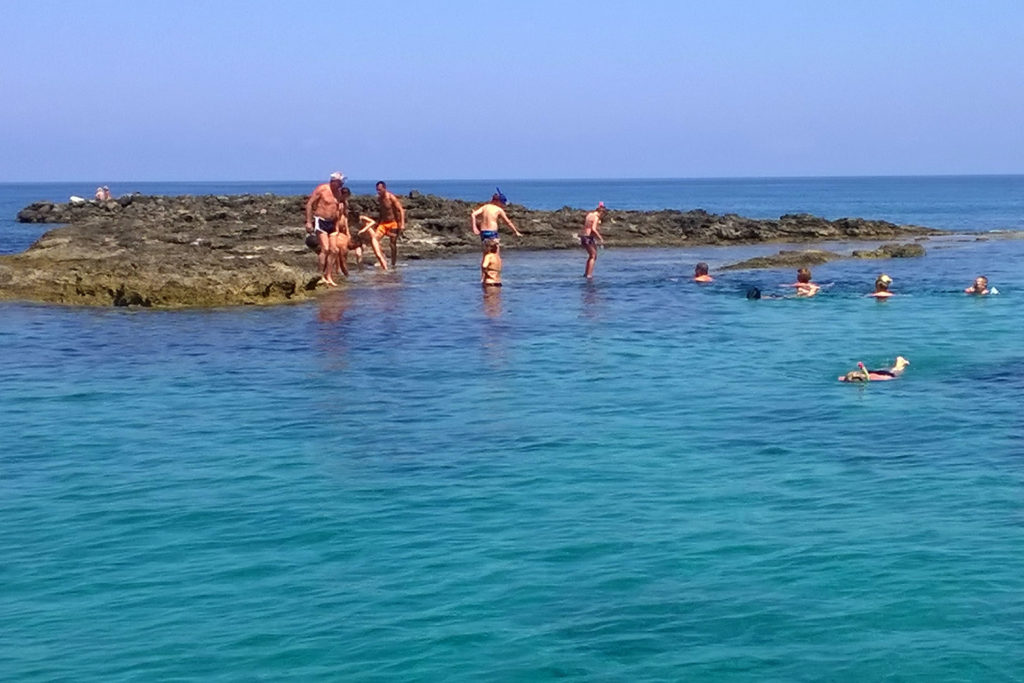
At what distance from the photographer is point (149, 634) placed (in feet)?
25.0

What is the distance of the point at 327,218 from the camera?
1019 inches

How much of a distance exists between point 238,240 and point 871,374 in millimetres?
23609

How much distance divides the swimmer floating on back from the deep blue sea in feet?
0.67

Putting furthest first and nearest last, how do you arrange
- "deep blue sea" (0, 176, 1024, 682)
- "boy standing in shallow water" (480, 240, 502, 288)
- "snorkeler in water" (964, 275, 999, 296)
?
"boy standing in shallow water" (480, 240, 502, 288) → "snorkeler in water" (964, 275, 999, 296) → "deep blue sea" (0, 176, 1024, 682)

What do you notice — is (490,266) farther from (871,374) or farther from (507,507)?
(507,507)

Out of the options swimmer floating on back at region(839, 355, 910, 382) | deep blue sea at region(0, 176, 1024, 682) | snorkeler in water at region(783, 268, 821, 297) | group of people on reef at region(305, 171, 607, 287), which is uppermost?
group of people on reef at region(305, 171, 607, 287)

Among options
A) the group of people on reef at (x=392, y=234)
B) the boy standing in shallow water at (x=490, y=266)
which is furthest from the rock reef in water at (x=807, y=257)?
the boy standing in shallow water at (x=490, y=266)

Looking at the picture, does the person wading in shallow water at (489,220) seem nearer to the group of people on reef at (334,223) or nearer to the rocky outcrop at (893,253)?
the group of people on reef at (334,223)

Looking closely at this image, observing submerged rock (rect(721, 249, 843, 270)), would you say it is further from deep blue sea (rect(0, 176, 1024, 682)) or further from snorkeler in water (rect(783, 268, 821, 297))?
deep blue sea (rect(0, 176, 1024, 682))

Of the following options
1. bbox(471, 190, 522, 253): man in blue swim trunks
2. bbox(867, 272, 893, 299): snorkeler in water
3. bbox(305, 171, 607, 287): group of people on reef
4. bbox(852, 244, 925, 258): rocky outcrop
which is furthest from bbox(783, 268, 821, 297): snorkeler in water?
bbox(852, 244, 925, 258): rocky outcrop

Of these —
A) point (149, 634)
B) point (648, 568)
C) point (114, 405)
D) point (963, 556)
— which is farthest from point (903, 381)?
point (149, 634)

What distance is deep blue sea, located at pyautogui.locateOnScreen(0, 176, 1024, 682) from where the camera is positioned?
290 inches

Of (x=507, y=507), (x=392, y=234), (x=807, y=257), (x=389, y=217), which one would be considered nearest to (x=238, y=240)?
(x=392, y=234)

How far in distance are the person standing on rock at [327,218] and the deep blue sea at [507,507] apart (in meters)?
6.22
